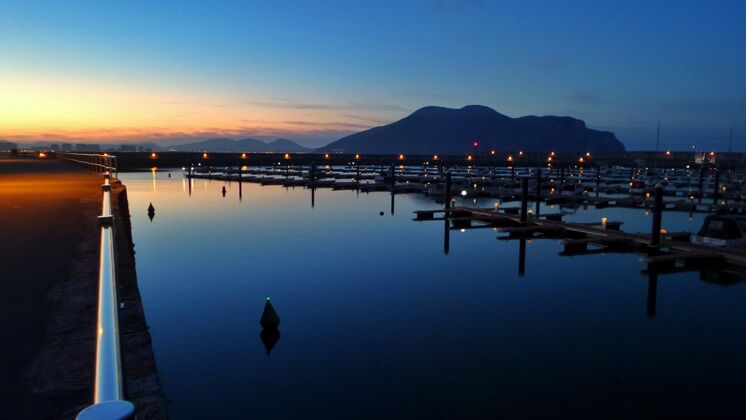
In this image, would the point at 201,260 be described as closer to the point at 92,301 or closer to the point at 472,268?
the point at 472,268

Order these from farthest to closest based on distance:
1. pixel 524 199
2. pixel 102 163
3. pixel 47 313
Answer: pixel 524 199 → pixel 102 163 → pixel 47 313

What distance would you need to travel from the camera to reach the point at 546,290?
80.1 ft

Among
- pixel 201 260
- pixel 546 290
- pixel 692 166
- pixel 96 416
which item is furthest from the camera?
pixel 692 166

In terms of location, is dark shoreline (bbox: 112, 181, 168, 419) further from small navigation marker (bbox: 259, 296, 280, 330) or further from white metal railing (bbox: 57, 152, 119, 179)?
white metal railing (bbox: 57, 152, 119, 179)

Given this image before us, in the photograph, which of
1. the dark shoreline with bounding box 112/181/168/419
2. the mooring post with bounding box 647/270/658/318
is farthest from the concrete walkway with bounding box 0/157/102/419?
the mooring post with bounding box 647/270/658/318

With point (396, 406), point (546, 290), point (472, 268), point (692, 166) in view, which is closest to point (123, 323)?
point (396, 406)

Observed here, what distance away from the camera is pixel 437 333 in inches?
701

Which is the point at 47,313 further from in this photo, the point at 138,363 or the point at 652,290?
the point at 652,290

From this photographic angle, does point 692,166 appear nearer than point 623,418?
No

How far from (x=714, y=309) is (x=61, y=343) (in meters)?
23.9

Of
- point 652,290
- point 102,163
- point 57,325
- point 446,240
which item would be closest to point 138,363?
point 57,325

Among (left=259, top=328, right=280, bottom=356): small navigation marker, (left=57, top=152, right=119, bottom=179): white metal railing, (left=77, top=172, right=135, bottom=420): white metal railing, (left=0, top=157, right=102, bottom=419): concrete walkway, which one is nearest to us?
(left=77, top=172, right=135, bottom=420): white metal railing

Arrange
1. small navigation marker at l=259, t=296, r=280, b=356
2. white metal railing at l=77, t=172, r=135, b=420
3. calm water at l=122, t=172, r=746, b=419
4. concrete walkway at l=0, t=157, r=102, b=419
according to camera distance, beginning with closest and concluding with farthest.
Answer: white metal railing at l=77, t=172, r=135, b=420 → concrete walkway at l=0, t=157, r=102, b=419 → calm water at l=122, t=172, r=746, b=419 → small navigation marker at l=259, t=296, r=280, b=356

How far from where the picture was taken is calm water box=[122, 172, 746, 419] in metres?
13.1
